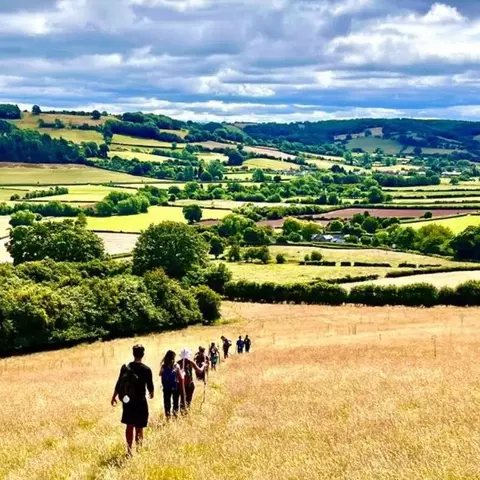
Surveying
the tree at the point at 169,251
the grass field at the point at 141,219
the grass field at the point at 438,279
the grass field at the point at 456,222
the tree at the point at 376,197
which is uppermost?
the tree at the point at 169,251

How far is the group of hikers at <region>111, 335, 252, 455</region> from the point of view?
521 inches

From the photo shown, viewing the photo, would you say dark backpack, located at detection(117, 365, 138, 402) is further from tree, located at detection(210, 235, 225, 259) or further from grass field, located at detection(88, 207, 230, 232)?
grass field, located at detection(88, 207, 230, 232)

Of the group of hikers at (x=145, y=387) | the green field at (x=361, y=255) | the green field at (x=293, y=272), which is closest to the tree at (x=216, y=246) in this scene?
the green field at (x=361, y=255)

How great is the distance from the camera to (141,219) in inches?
6334

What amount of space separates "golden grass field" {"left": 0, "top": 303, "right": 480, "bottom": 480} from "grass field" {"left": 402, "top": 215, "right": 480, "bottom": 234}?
10433cm

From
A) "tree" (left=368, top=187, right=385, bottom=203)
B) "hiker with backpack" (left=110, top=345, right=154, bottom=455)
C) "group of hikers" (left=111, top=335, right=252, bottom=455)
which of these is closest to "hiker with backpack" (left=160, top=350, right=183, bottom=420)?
"group of hikers" (left=111, top=335, right=252, bottom=455)

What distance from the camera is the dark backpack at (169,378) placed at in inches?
645

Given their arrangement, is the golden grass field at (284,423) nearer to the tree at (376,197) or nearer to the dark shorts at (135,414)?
the dark shorts at (135,414)

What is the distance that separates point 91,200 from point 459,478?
17760cm

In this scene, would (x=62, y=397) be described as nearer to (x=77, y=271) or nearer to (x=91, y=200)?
(x=77, y=271)

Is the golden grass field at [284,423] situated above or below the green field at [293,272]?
above

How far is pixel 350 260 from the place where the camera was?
10319cm

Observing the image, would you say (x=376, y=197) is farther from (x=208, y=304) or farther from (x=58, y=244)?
(x=208, y=304)

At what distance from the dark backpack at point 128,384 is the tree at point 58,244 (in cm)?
7537
